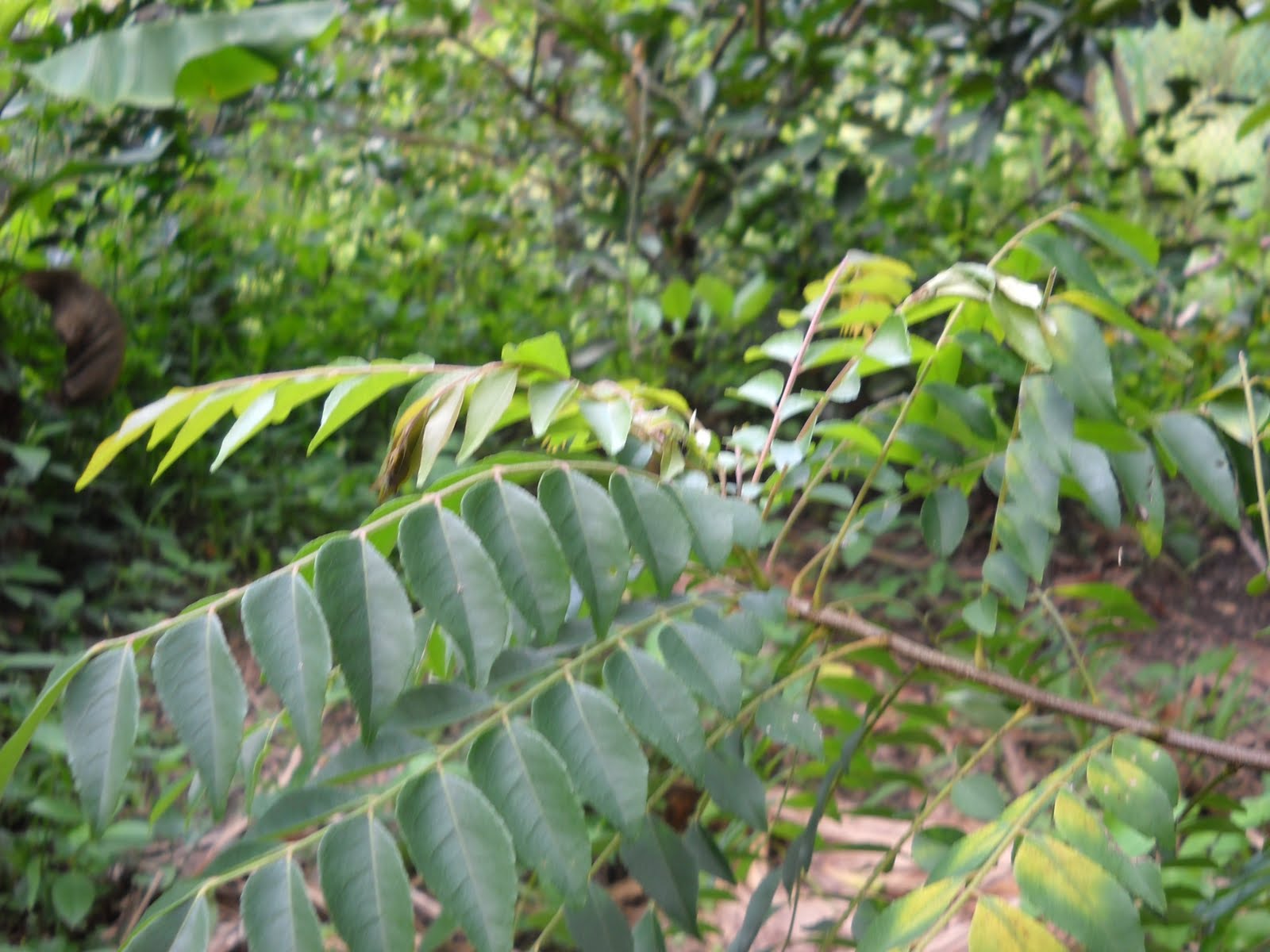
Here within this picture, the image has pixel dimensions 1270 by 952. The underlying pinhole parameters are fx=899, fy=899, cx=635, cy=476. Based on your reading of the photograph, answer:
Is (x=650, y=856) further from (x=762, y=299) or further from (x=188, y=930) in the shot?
(x=762, y=299)

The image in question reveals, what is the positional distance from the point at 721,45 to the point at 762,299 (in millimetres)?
1003

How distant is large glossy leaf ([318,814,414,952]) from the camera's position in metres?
0.42

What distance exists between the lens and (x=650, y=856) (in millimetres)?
569

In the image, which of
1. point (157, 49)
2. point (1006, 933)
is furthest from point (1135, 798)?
point (157, 49)

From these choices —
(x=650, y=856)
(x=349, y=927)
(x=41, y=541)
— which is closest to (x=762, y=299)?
(x=650, y=856)

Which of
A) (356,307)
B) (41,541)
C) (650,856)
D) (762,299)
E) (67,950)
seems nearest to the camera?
(650,856)

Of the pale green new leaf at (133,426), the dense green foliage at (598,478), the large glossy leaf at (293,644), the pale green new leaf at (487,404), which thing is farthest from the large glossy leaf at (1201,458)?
the pale green new leaf at (133,426)

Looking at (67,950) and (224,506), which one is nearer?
(67,950)

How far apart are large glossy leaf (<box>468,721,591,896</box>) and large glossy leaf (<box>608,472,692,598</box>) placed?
11cm

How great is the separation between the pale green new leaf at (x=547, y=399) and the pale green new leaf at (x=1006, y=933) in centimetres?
33

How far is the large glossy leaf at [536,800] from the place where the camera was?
44 cm

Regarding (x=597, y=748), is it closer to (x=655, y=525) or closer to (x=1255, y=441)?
(x=655, y=525)

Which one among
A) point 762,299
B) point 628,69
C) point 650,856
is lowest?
point 650,856

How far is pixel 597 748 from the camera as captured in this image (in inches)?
18.4
